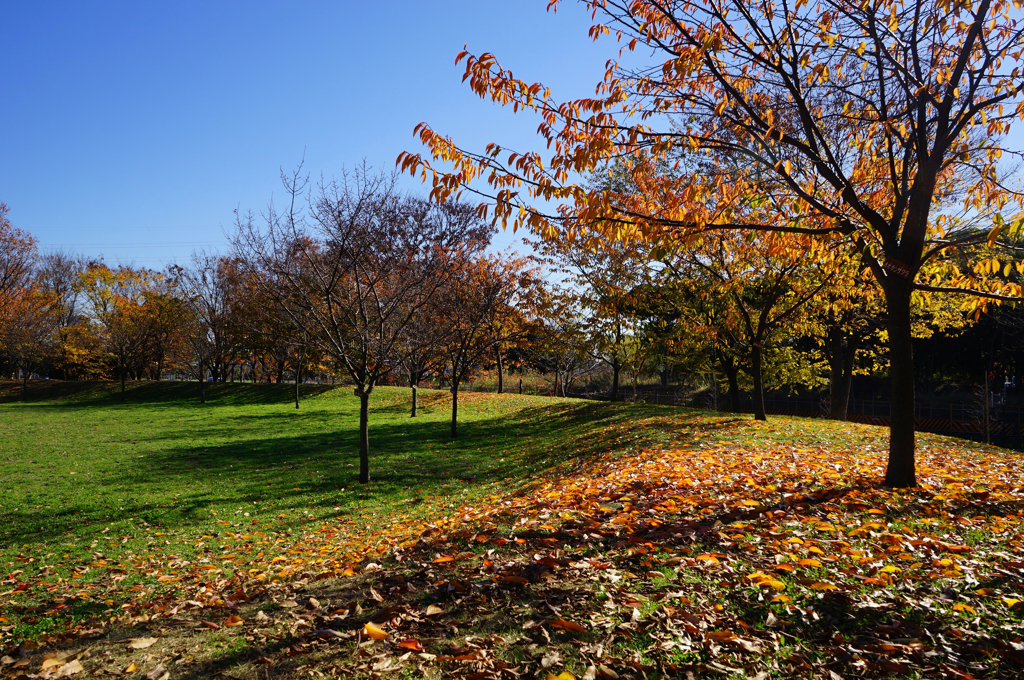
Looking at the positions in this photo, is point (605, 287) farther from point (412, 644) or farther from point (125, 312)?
point (125, 312)

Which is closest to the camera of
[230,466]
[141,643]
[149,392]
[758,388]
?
[141,643]

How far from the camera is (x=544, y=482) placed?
386 inches

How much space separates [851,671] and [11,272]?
42.7 metres

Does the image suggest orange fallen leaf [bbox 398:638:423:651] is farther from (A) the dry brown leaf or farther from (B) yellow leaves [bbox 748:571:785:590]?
(B) yellow leaves [bbox 748:571:785:590]

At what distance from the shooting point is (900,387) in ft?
21.1

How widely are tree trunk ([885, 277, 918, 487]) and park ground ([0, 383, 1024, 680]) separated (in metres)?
0.29

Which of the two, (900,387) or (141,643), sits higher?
(900,387)

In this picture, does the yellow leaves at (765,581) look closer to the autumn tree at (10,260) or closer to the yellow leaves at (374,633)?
the yellow leaves at (374,633)

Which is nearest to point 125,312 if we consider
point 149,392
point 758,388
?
point 149,392

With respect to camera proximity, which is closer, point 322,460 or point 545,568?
point 545,568

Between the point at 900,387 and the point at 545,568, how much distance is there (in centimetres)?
476

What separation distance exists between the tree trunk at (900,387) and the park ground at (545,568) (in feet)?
0.94

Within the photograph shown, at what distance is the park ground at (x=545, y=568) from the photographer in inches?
130

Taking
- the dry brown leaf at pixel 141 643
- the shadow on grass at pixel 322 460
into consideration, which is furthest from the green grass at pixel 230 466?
the dry brown leaf at pixel 141 643
